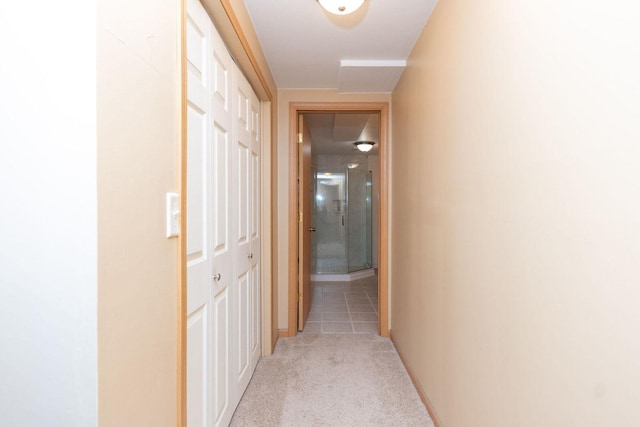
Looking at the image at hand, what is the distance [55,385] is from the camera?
2.09 ft

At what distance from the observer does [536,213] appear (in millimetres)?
860

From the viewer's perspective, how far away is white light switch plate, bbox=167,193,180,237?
0.93 m

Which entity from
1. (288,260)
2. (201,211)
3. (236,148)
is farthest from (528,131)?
(288,260)

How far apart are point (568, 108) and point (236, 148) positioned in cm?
150

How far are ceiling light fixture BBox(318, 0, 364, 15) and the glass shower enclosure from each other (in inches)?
156

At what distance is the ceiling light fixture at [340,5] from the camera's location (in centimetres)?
157

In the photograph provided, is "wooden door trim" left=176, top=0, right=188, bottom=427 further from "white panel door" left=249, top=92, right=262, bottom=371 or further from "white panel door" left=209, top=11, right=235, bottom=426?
"white panel door" left=249, top=92, right=262, bottom=371

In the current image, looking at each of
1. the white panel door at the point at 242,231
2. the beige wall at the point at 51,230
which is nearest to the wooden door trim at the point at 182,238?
the beige wall at the point at 51,230

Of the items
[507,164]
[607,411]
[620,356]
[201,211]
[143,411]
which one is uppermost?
[507,164]

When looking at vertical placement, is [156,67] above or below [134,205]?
above

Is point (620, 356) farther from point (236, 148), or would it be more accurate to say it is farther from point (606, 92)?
point (236, 148)

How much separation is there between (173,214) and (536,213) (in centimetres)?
104

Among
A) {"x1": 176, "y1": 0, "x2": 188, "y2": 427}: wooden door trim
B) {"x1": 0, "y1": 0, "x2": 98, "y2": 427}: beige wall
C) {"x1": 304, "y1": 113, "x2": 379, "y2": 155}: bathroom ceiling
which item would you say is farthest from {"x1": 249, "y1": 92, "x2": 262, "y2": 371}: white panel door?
{"x1": 0, "y1": 0, "x2": 98, "y2": 427}: beige wall

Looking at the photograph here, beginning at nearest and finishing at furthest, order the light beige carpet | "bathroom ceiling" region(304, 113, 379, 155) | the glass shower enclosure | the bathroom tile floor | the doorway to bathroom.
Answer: the light beige carpet, the bathroom tile floor, "bathroom ceiling" region(304, 113, 379, 155), the doorway to bathroom, the glass shower enclosure
